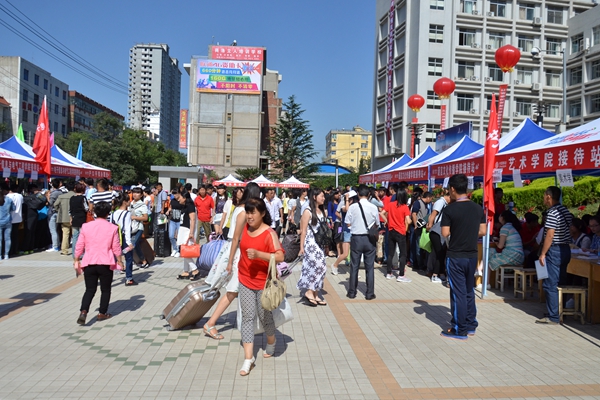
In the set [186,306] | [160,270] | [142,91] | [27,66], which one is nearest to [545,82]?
[160,270]

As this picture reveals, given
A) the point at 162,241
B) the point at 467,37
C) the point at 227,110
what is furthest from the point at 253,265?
the point at 227,110

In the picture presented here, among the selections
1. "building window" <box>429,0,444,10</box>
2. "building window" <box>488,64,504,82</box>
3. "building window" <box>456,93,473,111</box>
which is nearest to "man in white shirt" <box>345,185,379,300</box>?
"building window" <box>456,93,473,111</box>

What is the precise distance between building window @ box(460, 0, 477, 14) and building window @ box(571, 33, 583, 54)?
9504 millimetres

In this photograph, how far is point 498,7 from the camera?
44.9 meters

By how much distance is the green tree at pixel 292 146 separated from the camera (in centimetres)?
5359

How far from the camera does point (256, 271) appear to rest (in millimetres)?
4953

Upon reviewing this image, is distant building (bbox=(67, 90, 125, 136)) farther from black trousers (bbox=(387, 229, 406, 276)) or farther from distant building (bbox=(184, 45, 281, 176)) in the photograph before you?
black trousers (bbox=(387, 229, 406, 276))

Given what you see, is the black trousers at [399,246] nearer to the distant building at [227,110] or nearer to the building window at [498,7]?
the building window at [498,7]

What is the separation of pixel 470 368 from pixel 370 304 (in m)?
2.99

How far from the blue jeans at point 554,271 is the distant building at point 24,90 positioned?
59.0 metres

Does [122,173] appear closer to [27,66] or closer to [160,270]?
[27,66]

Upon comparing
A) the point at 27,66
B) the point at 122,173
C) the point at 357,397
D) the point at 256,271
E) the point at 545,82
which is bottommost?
the point at 357,397

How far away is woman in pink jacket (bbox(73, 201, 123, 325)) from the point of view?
6336 mm

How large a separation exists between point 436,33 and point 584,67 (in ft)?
43.7
